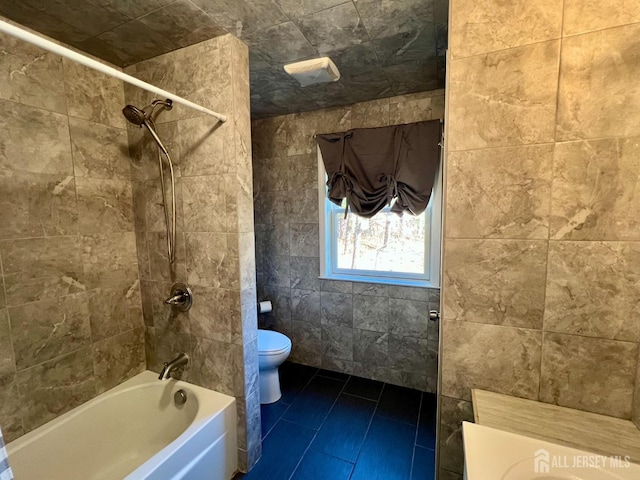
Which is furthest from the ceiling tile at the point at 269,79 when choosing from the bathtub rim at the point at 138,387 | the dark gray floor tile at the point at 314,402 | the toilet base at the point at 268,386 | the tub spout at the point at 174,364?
the dark gray floor tile at the point at 314,402

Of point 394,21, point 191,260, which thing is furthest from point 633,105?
point 191,260

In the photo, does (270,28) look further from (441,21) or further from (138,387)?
(138,387)

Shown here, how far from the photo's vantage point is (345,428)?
1.87 metres

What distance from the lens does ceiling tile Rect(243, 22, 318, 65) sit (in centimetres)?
134

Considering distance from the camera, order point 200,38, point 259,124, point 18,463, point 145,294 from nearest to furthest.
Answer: point 18,463
point 200,38
point 145,294
point 259,124

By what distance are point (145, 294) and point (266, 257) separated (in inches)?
43.4

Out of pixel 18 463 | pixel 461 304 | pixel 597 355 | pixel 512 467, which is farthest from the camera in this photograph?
pixel 18 463

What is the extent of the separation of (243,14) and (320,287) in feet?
6.25

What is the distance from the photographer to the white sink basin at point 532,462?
0.72 m

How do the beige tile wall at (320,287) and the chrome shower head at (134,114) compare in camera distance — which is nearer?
the chrome shower head at (134,114)

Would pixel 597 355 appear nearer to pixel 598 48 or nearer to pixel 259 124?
pixel 598 48

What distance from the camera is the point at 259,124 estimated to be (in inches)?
101

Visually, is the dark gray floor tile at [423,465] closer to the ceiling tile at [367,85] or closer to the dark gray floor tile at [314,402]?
the dark gray floor tile at [314,402]

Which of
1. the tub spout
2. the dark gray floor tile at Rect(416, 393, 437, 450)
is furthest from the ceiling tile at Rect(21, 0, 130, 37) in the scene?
the dark gray floor tile at Rect(416, 393, 437, 450)
